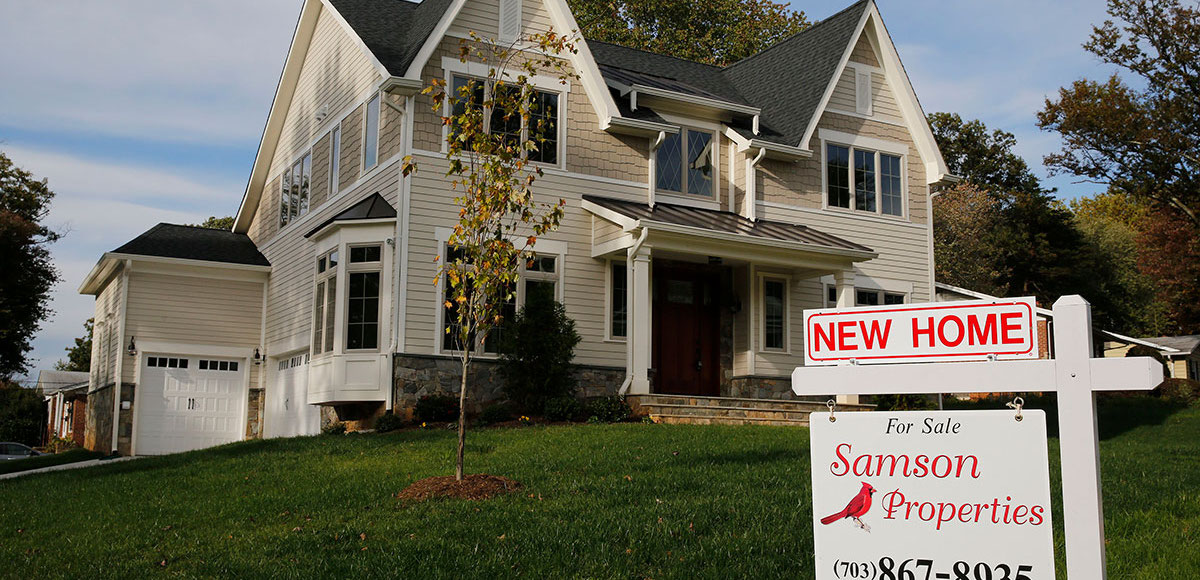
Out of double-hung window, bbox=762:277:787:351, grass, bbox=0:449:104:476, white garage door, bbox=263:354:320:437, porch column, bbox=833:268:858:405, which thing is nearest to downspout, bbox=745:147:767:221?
double-hung window, bbox=762:277:787:351

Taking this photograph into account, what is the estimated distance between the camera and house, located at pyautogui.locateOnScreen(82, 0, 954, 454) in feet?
51.3

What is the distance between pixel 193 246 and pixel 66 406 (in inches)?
700

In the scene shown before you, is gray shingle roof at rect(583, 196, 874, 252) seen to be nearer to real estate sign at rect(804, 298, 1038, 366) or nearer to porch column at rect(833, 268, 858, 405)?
porch column at rect(833, 268, 858, 405)

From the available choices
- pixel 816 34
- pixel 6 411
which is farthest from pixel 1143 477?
pixel 6 411

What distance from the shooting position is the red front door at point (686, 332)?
17906 millimetres

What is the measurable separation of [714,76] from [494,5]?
698 centimetres

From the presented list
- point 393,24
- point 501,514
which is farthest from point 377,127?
point 501,514

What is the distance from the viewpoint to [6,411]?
35.1 meters

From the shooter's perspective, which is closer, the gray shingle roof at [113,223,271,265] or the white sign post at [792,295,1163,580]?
the white sign post at [792,295,1163,580]

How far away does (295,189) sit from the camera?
21078 millimetres

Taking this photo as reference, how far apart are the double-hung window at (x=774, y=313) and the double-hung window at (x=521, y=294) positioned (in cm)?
419

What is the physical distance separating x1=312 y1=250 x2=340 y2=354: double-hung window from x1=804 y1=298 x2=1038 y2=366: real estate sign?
12.9m

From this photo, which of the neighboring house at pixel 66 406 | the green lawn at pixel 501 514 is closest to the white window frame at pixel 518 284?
the green lawn at pixel 501 514

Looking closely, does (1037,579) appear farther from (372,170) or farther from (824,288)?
(824,288)
